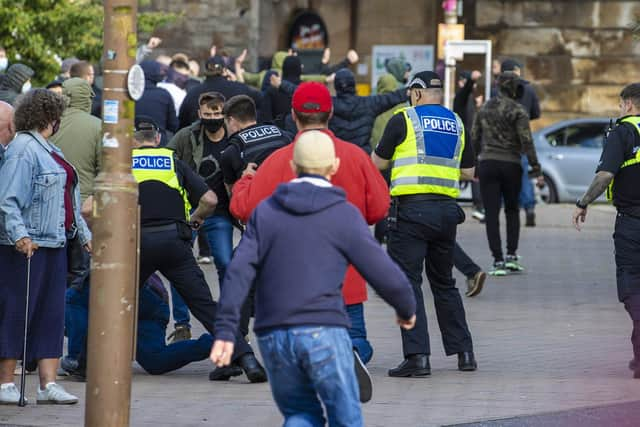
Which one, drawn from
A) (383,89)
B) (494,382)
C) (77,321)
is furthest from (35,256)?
(383,89)

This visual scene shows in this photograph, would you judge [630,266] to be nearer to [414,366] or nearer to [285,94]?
[414,366]

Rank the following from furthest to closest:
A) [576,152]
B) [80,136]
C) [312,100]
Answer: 1. [576,152]
2. [80,136]
3. [312,100]

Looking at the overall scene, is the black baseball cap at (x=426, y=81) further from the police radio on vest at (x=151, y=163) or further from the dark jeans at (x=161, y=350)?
the dark jeans at (x=161, y=350)

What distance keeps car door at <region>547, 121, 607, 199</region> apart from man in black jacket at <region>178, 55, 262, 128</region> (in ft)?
32.5

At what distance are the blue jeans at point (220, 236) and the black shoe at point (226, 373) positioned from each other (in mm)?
1555

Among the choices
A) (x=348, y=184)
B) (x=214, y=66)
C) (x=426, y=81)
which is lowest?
(x=348, y=184)

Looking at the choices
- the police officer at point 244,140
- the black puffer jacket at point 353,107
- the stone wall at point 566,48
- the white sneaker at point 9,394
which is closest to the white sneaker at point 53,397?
the white sneaker at point 9,394

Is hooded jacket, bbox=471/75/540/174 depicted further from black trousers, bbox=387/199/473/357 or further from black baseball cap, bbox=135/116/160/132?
black baseball cap, bbox=135/116/160/132

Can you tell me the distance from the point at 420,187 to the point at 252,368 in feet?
5.00

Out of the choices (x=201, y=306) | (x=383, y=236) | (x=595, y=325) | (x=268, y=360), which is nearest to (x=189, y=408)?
(x=201, y=306)

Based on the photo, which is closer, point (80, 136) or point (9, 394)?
point (9, 394)

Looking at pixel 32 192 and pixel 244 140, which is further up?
pixel 244 140

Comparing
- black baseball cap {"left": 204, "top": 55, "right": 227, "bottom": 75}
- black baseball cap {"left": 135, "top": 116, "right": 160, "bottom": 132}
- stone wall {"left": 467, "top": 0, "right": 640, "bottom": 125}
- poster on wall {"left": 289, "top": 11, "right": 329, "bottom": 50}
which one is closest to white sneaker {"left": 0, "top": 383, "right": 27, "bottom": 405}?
black baseball cap {"left": 135, "top": 116, "right": 160, "bottom": 132}

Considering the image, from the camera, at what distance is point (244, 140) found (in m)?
9.88
